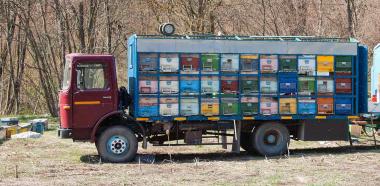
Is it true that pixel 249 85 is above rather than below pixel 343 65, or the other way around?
below

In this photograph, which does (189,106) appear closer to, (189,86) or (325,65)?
(189,86)

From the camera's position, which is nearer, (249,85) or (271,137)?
(249,85)

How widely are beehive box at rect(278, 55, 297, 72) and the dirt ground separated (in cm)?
219

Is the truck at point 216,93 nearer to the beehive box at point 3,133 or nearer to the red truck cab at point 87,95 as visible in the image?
the red truck cab at point 87,95

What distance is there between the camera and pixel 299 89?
15.3 m

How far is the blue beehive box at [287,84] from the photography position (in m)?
15.2

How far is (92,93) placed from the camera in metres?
14.1

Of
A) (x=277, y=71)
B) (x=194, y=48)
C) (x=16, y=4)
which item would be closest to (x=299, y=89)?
(x=277, y=71)

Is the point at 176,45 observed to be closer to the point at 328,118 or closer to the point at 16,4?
the point at 328,118

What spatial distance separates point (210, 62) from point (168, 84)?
117cm

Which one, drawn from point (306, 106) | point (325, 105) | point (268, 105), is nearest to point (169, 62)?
point (268, 105)

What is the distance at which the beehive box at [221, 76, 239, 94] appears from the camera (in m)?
14.9

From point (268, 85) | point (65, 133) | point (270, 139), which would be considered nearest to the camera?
point (65, 133)

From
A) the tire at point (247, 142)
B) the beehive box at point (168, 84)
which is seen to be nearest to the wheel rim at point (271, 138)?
the tire at point (247, 142)
